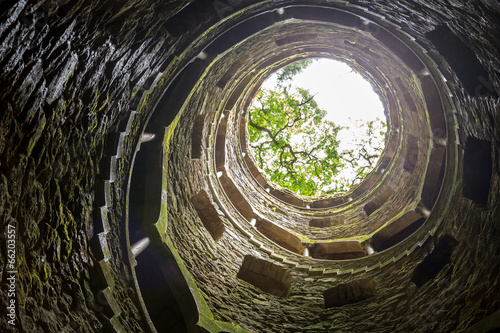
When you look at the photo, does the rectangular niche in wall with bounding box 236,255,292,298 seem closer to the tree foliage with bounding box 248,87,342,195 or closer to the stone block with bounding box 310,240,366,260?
A: the stone block with bounding box 310,240,366,260

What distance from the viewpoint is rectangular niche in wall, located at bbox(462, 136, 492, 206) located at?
369 centimetres

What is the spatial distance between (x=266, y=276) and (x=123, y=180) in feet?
9.64

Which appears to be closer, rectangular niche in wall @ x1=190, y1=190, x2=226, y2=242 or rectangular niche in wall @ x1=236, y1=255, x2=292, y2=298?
rectangular niche in wall @ x1=236, y1=255, x2=292, y2=298

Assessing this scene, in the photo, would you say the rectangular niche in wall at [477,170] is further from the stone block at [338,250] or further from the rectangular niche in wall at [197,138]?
the rectangular niche in wall at [197,138]

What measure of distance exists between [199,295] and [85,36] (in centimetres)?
343

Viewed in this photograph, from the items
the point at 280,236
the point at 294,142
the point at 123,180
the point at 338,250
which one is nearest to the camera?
the point at 123,180

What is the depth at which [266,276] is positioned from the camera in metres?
4.98

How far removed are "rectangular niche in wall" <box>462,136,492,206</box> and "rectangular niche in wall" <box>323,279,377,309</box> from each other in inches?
78.4

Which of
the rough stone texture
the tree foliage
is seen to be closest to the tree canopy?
the tree foliage

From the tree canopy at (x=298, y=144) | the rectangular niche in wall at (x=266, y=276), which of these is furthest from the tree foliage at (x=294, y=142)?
the rectangular niche in wall at (x=266, y=276)

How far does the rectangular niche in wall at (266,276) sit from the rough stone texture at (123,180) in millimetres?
163

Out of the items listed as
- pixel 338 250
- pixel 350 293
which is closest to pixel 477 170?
pixel 350 293

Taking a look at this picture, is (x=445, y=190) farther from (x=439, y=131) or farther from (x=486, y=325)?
(x=486, y=325)

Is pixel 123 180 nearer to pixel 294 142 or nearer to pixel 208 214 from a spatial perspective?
pixel 208 214
